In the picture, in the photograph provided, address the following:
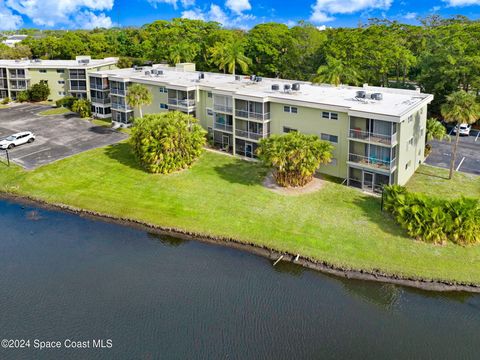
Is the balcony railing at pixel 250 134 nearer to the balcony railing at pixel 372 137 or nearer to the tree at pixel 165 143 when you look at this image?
the tree at pixel 165 143

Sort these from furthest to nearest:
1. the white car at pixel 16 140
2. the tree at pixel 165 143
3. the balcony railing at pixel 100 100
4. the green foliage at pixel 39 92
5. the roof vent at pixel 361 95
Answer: the green foliage at pixel 39 92 → the balcony railing at pixel 100 100 → the white car at pixel 16 140 → the tree at pixel 165 143 → the roof vent at pixel 361 95

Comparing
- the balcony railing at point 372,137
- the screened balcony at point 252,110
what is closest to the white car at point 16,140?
the screened balcony at point 252,110

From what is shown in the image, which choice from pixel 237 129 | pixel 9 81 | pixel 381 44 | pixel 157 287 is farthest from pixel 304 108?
pixel 9 81

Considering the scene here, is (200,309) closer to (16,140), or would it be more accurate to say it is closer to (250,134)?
(250,134)

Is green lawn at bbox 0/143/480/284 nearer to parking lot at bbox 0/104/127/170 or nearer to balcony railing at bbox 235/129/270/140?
parking lot at bbox 0/104/127/170

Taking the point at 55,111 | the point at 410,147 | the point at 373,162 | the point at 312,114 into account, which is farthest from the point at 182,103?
the point at 410,147

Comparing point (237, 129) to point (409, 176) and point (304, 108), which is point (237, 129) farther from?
point (409, 176)

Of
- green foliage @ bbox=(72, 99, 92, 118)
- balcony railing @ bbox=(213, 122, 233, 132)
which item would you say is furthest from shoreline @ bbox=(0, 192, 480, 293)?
green foliage @ bbox=(72, 99, 92, 118)
